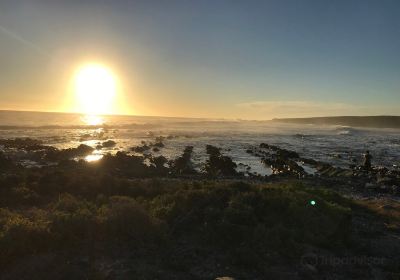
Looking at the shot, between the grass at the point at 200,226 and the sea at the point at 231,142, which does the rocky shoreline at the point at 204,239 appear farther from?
the sea at the point at 231,142

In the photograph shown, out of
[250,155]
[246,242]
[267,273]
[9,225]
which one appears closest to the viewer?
[267,273]

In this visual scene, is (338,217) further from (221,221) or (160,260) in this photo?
(160,260)

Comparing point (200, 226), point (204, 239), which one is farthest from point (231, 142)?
point (204, 239)

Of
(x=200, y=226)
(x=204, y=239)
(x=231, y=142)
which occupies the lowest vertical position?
(x=231, y=142)

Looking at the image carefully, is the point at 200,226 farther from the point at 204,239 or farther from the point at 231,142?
the point at 231,142

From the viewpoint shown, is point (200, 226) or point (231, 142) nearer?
point (200, 226)

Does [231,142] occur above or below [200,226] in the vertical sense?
below

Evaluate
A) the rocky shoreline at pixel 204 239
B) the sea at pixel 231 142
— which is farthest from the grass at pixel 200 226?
the sea at pixel 231 142

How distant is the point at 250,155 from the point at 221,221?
106 feet

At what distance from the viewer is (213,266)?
8469 mm

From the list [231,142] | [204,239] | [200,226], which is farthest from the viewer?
[231,142]

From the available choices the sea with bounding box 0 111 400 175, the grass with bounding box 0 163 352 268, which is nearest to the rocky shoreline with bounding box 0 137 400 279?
the grass with bounding box 0 163 352 268

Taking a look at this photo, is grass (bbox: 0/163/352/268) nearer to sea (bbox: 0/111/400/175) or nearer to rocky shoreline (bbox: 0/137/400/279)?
rocky shoreline (bbox: 0/137/400/279)

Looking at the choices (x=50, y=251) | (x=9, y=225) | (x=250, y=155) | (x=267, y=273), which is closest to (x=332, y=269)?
(x=267, y=273)
